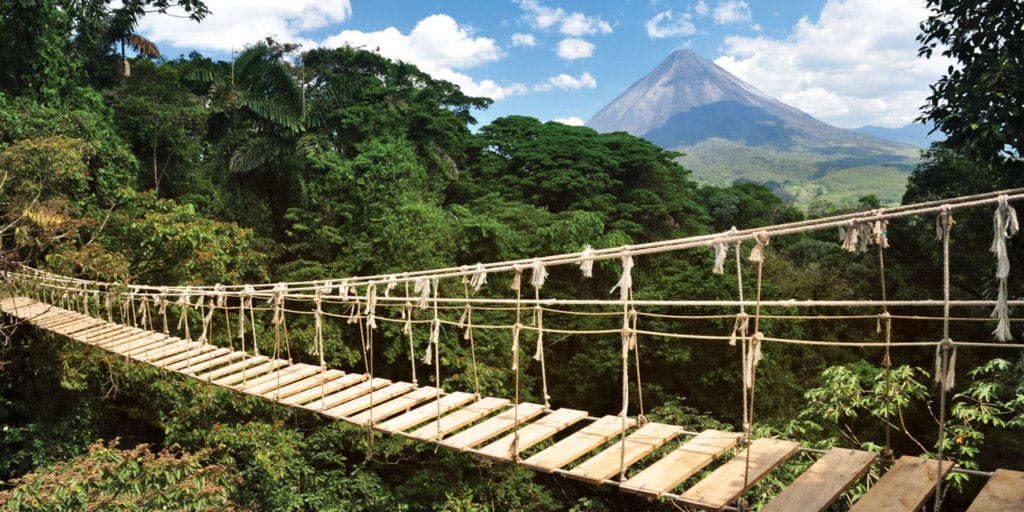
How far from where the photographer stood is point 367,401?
11.5ft

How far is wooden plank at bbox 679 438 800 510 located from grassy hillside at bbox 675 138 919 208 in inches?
1294

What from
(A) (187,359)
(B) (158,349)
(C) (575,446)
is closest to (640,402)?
(C) (575,446)

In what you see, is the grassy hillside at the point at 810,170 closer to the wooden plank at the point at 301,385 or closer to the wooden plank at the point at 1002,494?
the wooden plank at the point at 301,385

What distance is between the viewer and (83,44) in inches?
450

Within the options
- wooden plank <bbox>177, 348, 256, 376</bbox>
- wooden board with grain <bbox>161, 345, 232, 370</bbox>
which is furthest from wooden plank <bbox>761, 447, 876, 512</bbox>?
wooden board with grain <bbox>161, 345, 232, 370</bbox>

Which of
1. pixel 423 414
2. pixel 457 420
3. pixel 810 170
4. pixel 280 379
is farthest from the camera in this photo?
pixel 810 170

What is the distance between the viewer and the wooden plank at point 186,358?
14.8ft

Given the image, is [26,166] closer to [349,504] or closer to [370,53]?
[349,504]

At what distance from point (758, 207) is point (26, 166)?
15.4 metres

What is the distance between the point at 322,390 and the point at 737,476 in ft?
7.40

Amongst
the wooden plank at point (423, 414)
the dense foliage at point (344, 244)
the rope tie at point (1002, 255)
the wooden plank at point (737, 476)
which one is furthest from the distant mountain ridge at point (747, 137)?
the rope tie at point (1002, 255)

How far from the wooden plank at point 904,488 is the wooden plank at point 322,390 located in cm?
264

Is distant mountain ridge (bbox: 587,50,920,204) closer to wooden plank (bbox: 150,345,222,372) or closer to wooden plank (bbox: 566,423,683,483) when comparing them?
wooden plank (bbox: 150,345,222,372)

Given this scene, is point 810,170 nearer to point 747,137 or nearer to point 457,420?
point 747,137
